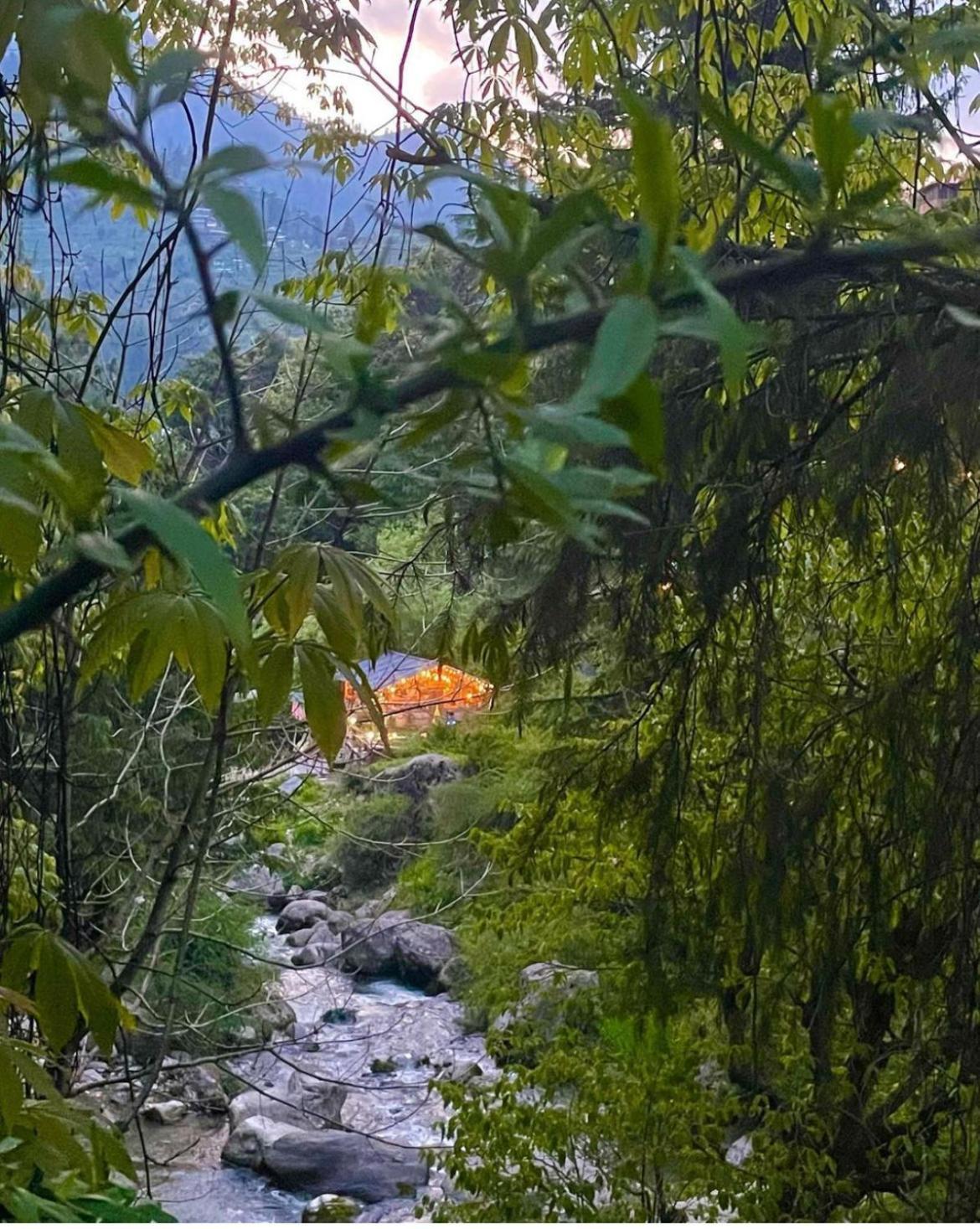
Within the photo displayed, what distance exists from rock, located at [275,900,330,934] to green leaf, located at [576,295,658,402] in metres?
2.73

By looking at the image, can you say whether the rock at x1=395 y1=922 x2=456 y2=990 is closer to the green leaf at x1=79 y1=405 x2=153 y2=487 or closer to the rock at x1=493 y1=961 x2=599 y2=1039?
the rock at x1=493 y1=961 x2=599 y2=1039

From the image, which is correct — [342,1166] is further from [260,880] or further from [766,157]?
[766,157]

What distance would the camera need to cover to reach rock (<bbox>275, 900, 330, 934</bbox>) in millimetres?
2791

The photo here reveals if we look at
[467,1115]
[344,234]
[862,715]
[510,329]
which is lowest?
[467,1115]

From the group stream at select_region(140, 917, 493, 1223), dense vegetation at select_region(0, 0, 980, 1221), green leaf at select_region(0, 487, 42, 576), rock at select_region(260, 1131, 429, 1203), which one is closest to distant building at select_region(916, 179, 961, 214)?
dense vegetation at select_region(0, 0, 980, 1221)

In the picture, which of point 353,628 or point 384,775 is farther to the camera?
point 384,775

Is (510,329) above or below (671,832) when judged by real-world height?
above

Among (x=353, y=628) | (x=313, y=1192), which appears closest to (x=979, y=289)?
(x=353, y=628)

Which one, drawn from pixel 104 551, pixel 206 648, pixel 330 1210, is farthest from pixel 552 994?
pixel 104 551

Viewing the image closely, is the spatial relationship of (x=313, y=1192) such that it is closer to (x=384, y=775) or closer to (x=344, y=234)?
(x=384, y=775)

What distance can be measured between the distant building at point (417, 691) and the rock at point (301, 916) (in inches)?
32.0

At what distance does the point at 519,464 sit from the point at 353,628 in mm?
366

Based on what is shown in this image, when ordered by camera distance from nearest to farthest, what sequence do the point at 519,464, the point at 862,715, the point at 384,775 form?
the point at 519,464
the point at 862,715
the point at 384,775

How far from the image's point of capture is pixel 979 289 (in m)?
0.68
